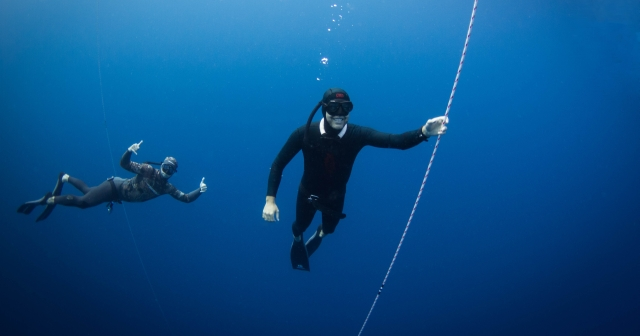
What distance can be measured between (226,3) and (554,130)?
572 inches

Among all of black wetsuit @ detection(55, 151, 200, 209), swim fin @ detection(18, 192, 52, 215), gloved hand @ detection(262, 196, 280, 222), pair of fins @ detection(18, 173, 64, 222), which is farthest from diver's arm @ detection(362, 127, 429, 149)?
swim fin @ detection(18, 192, 52, 215)

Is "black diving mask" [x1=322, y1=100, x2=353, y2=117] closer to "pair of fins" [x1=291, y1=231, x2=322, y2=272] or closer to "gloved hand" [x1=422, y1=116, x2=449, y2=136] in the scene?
"gloved hand" [x1=422, y1=116, x2=449, y2=136]

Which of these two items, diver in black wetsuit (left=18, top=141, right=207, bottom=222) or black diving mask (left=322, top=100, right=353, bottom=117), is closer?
black diving mask (left=322, top=100, right=353, bottom=117)

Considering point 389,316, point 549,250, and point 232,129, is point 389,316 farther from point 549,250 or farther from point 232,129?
point 232,129

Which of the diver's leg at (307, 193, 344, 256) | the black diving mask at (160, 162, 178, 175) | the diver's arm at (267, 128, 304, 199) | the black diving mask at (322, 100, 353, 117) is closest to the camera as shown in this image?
the black diving mask at (322, 100, 353, 117)

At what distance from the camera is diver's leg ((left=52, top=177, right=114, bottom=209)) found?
215 inches

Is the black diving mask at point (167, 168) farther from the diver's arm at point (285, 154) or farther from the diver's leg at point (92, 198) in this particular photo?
the diver's arm at point (285, 154)

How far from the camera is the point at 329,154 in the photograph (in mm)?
2750

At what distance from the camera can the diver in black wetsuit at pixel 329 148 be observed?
233cm

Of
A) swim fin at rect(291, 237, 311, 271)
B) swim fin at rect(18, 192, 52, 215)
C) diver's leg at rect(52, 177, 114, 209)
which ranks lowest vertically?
swim fin at rect(18, 192, 52, 215)

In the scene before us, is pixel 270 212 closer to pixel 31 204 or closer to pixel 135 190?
pixel 135 190

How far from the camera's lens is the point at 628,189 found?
1223cm

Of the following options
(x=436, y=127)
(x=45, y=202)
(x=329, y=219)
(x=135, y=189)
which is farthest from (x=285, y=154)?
(x=45, y=202)

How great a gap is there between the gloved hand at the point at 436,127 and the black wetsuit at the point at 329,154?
65 millimetres
